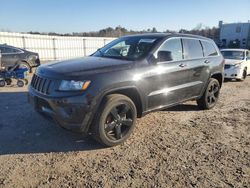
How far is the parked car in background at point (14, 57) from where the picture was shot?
12.0 meters

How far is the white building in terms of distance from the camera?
165 feet

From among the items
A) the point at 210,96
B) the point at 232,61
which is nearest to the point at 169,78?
the point at 210,96

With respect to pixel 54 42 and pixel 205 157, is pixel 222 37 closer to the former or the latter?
pixel 54 42

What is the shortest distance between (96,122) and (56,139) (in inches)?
39.9

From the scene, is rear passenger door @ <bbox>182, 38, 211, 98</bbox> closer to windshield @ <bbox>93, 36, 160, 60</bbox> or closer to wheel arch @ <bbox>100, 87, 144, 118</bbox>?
windshield @ <bbox>93, 36, 160, 60</bbox>

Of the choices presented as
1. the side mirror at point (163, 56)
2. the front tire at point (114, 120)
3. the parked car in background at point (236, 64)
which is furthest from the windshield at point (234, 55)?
the front tire at point (114, 120)

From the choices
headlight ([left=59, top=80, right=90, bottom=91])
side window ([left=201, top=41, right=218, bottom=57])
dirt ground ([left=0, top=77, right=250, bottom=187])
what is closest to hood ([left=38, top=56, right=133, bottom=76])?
headlight ([left=59, top=80, right=90, bottom=91])

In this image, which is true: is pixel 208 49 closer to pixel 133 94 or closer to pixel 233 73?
pixel 133 94

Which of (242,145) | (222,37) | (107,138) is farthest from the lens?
(222,37)

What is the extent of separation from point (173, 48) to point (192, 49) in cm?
73

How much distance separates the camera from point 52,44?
23.4 metres

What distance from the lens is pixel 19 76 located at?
950 centimetres

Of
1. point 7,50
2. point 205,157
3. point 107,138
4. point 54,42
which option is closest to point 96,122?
point 107,138

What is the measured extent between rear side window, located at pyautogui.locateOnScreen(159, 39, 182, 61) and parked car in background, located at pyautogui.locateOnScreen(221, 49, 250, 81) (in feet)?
22.8
